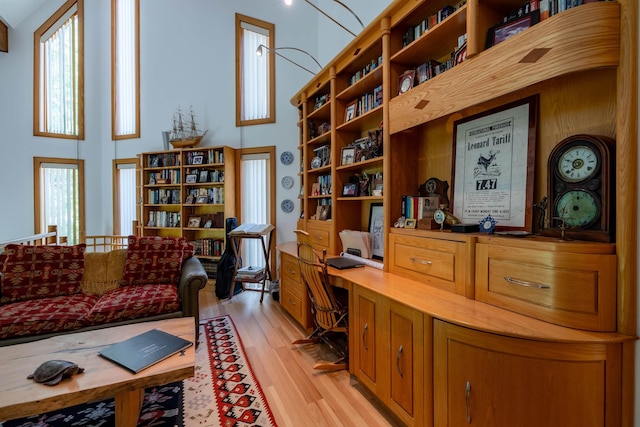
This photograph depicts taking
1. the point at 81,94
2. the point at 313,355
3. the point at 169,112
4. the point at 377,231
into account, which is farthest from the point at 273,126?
the point at 81,94

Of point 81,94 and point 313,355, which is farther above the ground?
point 81,94

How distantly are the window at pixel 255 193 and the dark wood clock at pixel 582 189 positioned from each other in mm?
3738

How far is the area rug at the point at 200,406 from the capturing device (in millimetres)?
1696

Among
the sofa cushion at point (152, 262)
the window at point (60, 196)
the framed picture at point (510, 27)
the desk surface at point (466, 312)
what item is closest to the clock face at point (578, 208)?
the desk surface at point (466, 312)

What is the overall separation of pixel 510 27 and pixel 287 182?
11.1 ft

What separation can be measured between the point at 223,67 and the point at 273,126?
4.46 ft

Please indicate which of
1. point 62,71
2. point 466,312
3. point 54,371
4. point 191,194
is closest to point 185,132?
point 191,194

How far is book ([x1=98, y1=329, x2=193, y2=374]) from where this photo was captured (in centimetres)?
147

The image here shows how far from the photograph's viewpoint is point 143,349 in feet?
5.23

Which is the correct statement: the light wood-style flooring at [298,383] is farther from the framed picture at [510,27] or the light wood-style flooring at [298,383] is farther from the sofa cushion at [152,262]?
the framed picture at [510,27]

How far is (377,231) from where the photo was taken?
Result: 8.39 ft

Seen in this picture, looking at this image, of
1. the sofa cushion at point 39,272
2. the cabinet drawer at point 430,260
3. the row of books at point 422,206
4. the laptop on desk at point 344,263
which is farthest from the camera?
the sofa cushion at point 39,272

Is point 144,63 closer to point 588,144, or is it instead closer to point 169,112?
point 169,112

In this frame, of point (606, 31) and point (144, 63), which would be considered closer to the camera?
point (606, 31)
